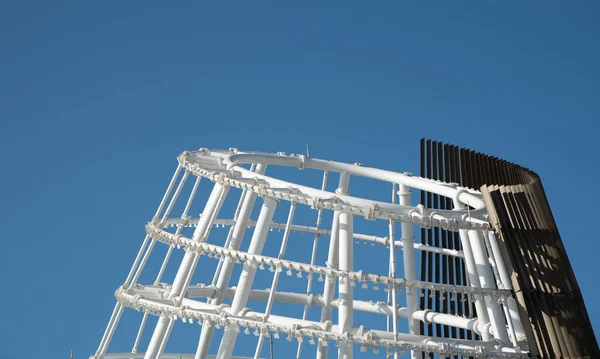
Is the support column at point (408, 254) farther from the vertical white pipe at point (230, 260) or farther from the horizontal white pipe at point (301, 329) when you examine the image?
the horizontal white pipe at point (301, 329)

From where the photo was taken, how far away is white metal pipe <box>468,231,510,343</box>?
27359 mm

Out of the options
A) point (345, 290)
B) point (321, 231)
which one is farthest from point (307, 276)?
point (321, 231)

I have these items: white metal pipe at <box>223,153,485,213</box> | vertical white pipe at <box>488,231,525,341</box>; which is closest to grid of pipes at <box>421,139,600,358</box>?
vertical white pipe at <box>488,231,525,341</box>

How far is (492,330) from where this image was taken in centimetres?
2870

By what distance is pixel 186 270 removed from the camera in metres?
28.7

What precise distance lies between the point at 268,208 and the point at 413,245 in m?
8.62

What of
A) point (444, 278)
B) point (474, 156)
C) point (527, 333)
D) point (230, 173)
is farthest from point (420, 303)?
point (230, 173)

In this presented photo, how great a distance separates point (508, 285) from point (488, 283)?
42.8 inches

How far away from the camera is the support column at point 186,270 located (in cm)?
2677

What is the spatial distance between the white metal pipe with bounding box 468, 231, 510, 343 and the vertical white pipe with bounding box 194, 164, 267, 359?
7.21 metres

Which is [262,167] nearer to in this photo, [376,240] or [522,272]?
[376,240]

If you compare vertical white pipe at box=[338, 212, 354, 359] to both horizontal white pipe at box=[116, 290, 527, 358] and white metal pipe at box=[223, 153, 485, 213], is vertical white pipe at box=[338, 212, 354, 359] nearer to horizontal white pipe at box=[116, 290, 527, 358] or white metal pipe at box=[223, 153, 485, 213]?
horizontal white pipe at box=[116, 290, 527, 358]

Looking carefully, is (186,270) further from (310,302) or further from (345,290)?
(310,302)

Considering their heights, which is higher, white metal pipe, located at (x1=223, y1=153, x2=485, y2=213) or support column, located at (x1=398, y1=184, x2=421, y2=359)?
→ white metal pipe, located at (x1=223, y1=153, x2=485, y2=213)
